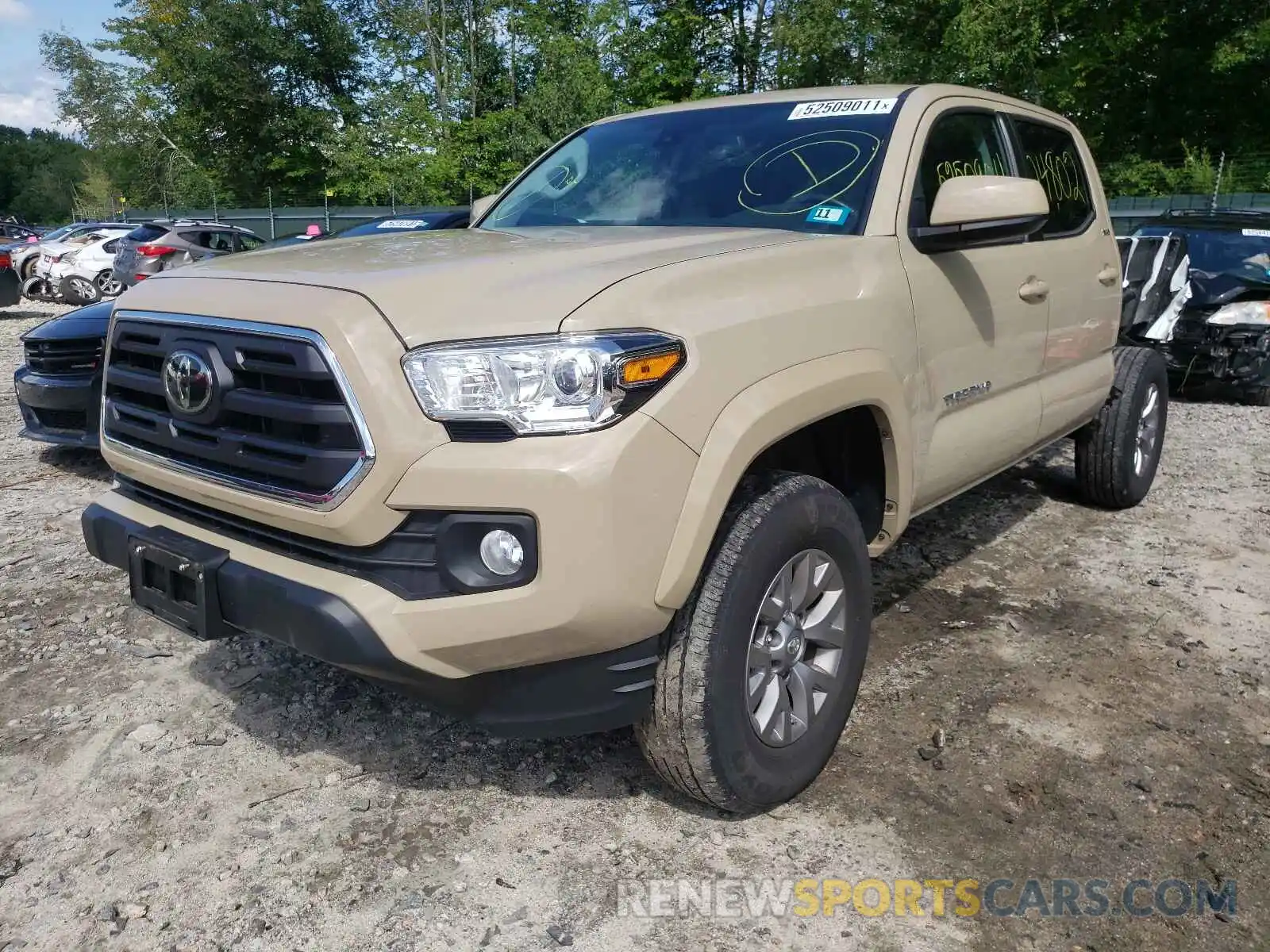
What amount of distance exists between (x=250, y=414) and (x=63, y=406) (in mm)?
3938

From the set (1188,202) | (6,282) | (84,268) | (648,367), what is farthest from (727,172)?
(1188,202)

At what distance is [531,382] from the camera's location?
6.37 ft

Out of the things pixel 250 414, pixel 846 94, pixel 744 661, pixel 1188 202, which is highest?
pixel 846 94

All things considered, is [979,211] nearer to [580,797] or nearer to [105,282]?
[580,797]

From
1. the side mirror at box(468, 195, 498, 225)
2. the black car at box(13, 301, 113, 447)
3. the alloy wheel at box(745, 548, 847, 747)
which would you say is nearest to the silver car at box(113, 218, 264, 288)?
the black car at box(13, 301, 113, 447)

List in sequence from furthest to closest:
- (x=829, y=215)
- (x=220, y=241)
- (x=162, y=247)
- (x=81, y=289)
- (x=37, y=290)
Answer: (x=37, y=290), (x=81, y=289), (x=220, y=241), (x=162, y=247), (x=829, y=215)

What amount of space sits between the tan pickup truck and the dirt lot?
0.98ft

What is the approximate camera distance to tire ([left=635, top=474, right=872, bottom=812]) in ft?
7.10

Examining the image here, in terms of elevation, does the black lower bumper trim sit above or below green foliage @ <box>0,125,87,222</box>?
below

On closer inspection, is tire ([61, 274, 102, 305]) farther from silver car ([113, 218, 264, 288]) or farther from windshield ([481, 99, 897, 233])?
windshield ([481, 99, 897, 233])

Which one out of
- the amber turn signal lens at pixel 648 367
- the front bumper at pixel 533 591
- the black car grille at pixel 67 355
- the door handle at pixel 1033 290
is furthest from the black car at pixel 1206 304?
the black car grille at pixel 67 355

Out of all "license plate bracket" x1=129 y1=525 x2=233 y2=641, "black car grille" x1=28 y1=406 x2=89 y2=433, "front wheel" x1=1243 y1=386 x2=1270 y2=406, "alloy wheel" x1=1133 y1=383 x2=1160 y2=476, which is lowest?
"front wheel" x1=1243 y1=386 x2=1270 y2=406

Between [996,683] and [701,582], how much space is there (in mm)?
1496

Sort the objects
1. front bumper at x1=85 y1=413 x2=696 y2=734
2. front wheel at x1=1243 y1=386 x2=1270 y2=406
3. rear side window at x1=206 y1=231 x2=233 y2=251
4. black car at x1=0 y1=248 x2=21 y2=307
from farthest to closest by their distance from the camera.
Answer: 1. rear side window at x1=206 y1=231 x2=233 y2=251
2. black car at x1=0 y1=248 x2=21 y2=307
3. front wheel at x1=1243 y1=386 x2=1270 y2=406
4. front bumper at x1=85 y1=413 x2=696 y2=734
